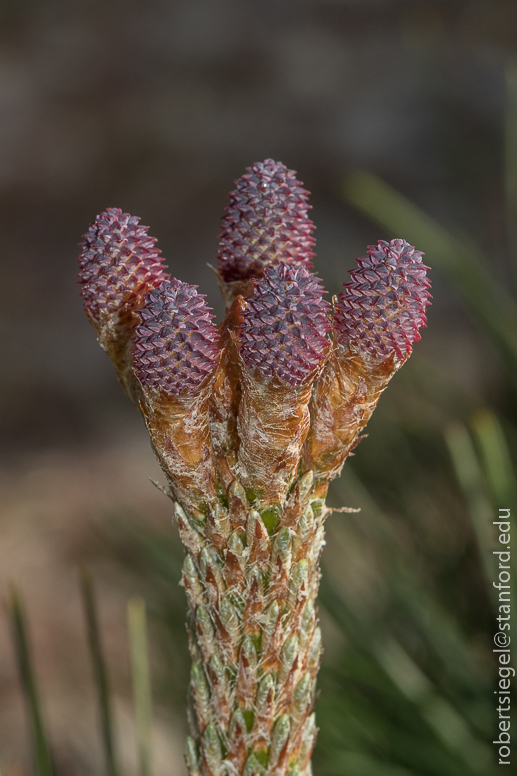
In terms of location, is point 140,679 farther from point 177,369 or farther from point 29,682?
point 177,369

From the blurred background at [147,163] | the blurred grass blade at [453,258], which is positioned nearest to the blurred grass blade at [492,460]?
the blurred grass blade at [453,258]

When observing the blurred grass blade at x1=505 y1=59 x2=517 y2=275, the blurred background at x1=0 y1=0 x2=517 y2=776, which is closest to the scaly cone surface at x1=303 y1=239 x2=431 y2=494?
the blurred grass blade at x1=505 y1=59 x2=517 y2=275

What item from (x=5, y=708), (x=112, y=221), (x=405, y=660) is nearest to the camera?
(x=112, y=221)

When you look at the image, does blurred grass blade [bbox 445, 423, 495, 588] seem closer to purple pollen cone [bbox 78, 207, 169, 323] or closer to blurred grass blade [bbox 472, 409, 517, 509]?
blurred grass blade [bbox 472, 409, 517, 509]

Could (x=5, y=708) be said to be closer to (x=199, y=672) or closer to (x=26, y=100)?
(x=199, y=672)

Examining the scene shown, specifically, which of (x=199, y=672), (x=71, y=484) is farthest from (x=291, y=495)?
(x=71, y=484)

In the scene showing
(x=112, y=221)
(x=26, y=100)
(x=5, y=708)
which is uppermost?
(x=26, y=100)
